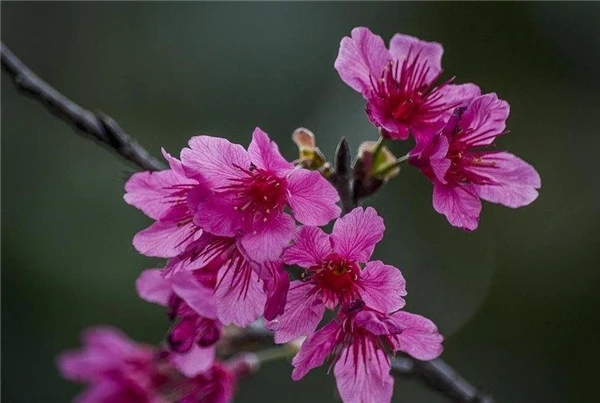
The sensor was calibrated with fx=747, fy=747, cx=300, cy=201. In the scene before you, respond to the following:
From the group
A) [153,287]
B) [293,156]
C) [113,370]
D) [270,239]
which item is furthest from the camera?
[293,156]

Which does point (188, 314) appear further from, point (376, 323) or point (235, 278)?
point (376, 323)

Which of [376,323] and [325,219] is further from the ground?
[325,219]

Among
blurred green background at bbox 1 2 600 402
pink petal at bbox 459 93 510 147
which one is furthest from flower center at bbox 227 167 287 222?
blurred green background at bbox 1 2 600 402

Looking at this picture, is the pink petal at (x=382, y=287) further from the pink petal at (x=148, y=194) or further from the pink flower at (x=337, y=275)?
the pink petal at (x=148, y=194)

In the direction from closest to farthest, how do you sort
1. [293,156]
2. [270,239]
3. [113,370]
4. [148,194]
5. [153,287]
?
[270,239] → [148,194] → [153,287] → [113,370] → [293,156]

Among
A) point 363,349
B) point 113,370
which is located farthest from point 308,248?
point 113,370

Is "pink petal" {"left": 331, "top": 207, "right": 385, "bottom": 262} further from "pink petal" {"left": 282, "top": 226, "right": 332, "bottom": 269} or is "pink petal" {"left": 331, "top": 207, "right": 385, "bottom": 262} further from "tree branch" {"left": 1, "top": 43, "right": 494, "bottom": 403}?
"tree branch" {"left": 1, "top": 43, "right": 494, "bottom": 403}
